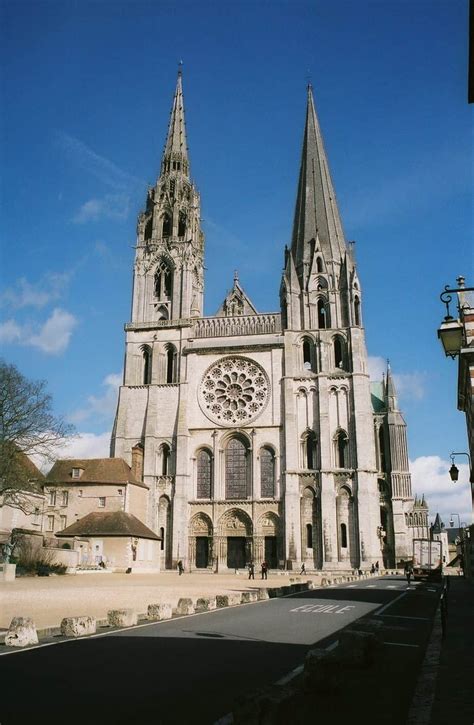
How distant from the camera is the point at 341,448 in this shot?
51031 mm

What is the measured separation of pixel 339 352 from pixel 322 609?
37.7 m

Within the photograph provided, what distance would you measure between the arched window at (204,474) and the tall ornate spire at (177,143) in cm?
2923

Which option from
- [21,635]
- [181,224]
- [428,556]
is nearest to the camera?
[21,635]

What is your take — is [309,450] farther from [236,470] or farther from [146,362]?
[146,362]

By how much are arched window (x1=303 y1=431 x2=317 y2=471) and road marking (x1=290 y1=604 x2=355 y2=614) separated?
31.7 m

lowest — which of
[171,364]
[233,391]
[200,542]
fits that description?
[200,542]

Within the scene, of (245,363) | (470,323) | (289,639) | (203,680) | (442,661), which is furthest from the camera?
(245,363)

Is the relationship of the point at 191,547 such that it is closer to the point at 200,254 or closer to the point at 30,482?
the point at 30,482

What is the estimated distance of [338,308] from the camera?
54.7 m

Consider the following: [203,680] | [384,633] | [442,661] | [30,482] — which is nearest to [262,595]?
[384,633]

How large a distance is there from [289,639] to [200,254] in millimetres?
52231

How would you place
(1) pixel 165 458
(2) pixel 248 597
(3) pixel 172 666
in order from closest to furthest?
(3) pixel 172 666, (2) pixel 248 597, (1) pixel 165 458

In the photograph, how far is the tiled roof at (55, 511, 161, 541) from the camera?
4469 centimetres

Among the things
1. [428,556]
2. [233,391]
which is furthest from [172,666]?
[233,391]
